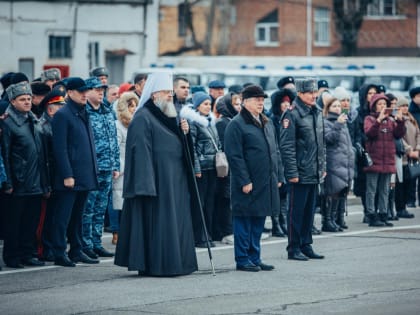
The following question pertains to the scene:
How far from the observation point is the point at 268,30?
6588cm

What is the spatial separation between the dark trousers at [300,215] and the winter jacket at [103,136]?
2.14 metres

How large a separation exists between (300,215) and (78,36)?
2916 cm

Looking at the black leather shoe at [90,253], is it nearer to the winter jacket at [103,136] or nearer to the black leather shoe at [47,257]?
the black leather shoe at [47,257]

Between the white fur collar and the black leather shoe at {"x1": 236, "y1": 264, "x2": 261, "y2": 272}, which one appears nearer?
the black leather shoe at {"x1": 236, "y1": 264, "x2": 261, "y2": 272}

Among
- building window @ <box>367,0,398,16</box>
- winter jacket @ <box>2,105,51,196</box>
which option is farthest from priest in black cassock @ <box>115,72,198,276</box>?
building window @ <box>367,0,398,16</box>

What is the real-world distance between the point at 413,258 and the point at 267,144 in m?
2.33

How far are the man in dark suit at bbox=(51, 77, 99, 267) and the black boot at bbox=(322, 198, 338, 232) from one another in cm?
436

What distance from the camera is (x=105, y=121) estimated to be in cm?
1414

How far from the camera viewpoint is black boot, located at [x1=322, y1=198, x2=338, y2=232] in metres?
17.0

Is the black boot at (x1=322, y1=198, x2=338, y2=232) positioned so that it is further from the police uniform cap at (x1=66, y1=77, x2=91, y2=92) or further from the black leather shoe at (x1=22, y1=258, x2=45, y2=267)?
the black leather shoe at (x1=22, y1=258, x2=45, y2=267)

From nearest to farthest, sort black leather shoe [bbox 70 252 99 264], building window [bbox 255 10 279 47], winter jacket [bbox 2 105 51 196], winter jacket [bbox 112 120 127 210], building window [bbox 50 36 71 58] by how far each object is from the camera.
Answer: winter jacket [bbox 2 105 51 196] < black leather shoe [bbox 70 252 99 264] < winter jacket [bbox 112 120 127 210] < building window [bbox 50 36 71 58] < building window [bbox 255 10 279 47]

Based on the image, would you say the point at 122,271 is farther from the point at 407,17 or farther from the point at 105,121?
the point at 407,17

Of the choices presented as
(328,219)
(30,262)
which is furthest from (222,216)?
(30,262)

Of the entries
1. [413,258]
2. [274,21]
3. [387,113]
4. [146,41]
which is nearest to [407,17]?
[274,21]
